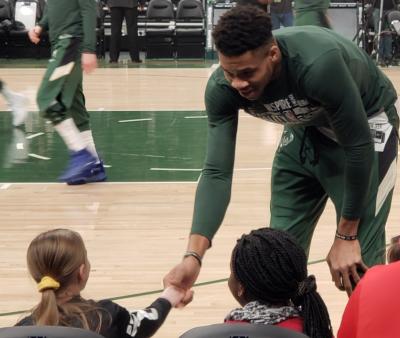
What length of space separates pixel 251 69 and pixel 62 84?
4.71 meters

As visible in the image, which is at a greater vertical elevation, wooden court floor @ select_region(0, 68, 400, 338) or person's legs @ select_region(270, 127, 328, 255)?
person's legs @ select_region(270, 127, 328, 255)

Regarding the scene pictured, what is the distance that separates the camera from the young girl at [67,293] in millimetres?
3135

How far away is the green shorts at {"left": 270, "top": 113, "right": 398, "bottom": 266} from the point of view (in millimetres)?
4016

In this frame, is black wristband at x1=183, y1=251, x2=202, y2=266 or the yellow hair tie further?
black wristband at x1=183, y1=251, x2=202, y2=266

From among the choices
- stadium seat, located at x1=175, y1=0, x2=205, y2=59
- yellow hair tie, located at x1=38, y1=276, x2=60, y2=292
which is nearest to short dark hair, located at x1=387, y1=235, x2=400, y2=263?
yellow hair tie, located at x1=38, y1=276, x2=60, y2=292

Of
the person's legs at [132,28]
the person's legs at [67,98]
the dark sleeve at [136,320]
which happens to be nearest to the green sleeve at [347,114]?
the dark sleeve at [136,320]

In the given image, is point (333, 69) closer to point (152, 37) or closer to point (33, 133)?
point (33, 133)

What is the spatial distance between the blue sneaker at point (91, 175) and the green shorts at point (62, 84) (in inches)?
14.6

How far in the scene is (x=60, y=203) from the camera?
24.9 ft

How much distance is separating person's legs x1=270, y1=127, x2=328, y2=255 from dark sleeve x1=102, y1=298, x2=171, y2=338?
36.3 inches

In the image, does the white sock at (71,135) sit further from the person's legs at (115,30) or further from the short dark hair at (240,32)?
the person's legs at (115,30)

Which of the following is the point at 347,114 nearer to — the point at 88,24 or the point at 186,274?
the point at 186,274

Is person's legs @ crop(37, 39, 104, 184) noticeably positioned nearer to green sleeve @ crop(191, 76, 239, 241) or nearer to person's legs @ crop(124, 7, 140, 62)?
green sleeve @ crop(191, 76, 239, 241)

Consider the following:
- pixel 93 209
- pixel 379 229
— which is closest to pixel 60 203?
pixel 93 209
